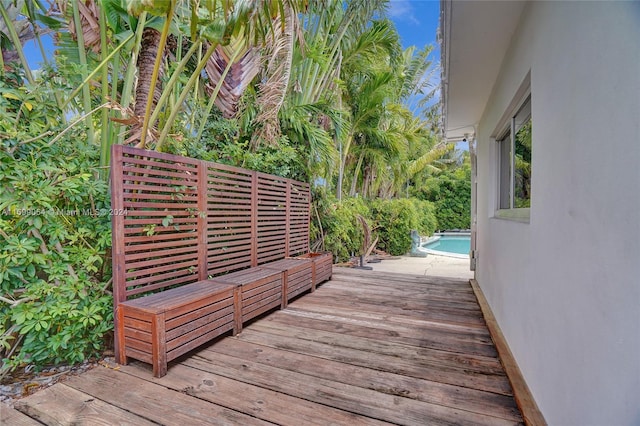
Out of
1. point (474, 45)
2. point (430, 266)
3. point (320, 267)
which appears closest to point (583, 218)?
point (474, 45)

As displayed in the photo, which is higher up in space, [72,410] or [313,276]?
[313,276]

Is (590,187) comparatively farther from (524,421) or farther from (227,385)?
(227,385)

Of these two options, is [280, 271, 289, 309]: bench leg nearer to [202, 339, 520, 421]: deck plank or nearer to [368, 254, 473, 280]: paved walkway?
[202, 339, 520, 421]: deck plank

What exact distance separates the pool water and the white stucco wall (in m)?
10.8

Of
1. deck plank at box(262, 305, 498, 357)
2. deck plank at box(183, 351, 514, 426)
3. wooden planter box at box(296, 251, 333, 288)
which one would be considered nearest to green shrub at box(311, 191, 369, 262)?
wooden planter box at box(296, 251, 333, 288)

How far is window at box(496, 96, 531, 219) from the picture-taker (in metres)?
2.40

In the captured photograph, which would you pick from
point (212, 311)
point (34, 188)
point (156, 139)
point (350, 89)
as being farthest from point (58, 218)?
point (350, 89)

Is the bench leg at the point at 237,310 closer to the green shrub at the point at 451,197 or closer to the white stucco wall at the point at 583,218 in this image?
the white stucco wall at the point at 583,218

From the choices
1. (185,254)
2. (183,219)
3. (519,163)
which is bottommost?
(185,254)

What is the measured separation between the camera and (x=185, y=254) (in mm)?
2896

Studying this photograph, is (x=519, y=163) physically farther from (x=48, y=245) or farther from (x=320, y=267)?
(x=48, y=245)

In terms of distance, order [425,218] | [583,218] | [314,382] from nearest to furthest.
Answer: [583,218] < [314,382] < [425,218]

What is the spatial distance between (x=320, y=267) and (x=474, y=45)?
3.50m

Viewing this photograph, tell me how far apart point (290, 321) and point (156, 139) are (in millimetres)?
2349
